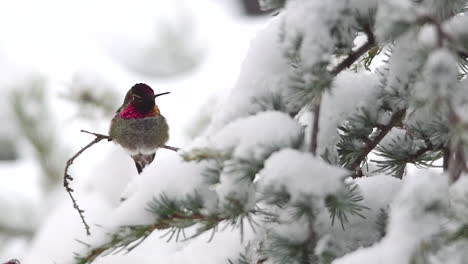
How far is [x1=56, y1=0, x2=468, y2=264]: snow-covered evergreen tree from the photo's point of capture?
529 mm

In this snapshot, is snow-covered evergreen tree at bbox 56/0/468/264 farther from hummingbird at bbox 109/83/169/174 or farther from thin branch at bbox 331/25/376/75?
hummingbird at bbox 109/83/169/174

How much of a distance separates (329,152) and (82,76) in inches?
75.9

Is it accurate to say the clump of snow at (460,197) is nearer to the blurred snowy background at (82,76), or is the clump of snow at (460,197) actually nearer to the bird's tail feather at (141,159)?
the bird's tail feather at (141,159)

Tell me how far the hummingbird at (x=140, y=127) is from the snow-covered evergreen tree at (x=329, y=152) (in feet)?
1.71

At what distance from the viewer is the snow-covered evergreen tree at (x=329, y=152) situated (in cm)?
53

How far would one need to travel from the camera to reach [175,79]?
150 inches

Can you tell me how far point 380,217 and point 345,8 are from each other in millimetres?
219

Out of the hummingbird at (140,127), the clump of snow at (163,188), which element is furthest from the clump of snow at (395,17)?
the hummingbird at (140,127)

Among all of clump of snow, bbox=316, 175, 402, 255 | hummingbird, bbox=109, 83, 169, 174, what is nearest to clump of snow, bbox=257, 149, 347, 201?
clump of snow, bbox=316, 175, 402, 255

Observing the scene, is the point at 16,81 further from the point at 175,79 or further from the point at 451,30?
the point at 451,30

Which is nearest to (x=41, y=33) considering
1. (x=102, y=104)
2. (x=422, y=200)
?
(x=102, y=104)

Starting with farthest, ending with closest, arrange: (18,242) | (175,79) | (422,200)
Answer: (175,79)
(18,242)
(422,200)

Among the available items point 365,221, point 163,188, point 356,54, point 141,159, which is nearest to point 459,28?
point 356,54

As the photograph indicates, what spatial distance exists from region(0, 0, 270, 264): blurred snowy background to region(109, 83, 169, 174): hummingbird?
10.8 inches
